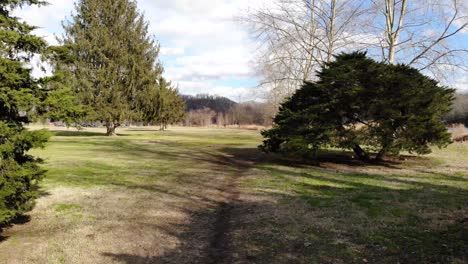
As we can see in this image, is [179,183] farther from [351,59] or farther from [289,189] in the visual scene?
[351,59]

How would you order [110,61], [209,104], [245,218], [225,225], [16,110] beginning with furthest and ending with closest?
[209,104] < [110,61] < [245,218] < [225,225] < [16,110]

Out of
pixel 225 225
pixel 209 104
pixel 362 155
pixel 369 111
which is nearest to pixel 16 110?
pixel 225 225

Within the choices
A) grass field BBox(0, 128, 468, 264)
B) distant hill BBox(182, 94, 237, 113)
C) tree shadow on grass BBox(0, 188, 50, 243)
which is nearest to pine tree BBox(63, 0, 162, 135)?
grass field BBox(0, 128, 468, 264)

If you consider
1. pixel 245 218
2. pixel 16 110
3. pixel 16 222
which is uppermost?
pixel 16 110

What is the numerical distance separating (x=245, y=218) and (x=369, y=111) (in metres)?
8.24

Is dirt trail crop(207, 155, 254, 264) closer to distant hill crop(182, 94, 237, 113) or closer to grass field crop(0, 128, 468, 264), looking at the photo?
grass field crop(0, 128, 468, 264)

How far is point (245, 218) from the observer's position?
740cm

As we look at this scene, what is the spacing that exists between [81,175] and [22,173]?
5.66 m

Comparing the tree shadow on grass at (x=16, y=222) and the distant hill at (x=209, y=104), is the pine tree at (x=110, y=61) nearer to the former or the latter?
the tree shadow on grass at (x=16, y=222)

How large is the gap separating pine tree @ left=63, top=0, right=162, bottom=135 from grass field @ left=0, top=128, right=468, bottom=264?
1875 cm

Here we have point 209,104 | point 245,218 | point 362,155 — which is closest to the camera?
point 245,218

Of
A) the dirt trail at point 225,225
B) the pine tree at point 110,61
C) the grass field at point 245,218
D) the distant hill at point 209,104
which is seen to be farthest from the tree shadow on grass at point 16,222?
the distant hill at point 209,104

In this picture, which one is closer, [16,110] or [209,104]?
[16,110]

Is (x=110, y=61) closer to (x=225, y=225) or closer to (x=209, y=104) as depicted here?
(x=225, y=225)
